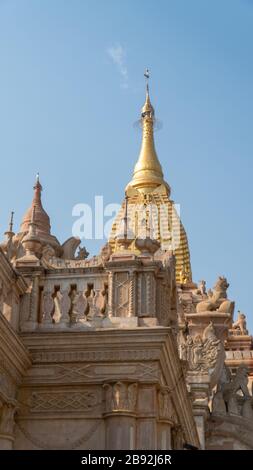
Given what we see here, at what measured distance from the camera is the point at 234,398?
27062 millimetres

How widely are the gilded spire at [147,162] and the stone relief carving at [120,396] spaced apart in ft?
139

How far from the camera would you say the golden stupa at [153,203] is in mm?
48428

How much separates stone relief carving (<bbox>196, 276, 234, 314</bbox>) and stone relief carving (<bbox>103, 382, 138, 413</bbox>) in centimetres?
1495

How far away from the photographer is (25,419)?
14.6 m

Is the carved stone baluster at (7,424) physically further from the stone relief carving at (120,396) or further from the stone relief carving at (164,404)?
the stone relief carving at (164,404)

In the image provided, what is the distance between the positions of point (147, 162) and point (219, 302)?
30.4 metres

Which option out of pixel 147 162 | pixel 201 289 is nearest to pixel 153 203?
pixel 147 162

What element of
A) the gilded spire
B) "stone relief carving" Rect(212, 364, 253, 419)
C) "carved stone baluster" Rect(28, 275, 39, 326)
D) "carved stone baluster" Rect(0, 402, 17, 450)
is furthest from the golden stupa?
"carved stone baluster" Rect(0, 402, 17, 450)

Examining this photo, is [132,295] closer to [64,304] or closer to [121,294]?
[121,294]

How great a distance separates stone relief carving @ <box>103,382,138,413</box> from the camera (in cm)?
1413

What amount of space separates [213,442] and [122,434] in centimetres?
1235

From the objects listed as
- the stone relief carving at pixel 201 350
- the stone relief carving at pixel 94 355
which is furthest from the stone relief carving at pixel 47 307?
the stone relief carving at pixel 201 350

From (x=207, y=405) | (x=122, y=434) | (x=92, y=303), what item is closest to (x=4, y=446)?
(x=122, y=434)

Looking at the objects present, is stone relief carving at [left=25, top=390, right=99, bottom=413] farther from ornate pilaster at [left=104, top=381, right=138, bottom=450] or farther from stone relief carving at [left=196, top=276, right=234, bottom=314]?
stone relief carving at [left=196, top=276, right=234, bottom=314]
